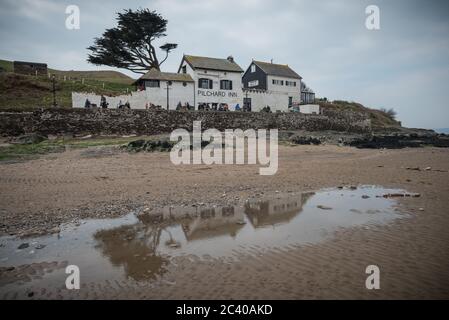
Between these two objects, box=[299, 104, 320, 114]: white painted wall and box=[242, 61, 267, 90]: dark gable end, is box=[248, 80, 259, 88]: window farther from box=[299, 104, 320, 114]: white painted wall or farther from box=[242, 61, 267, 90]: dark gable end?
box=[299, 104, 320, 114]: white painted wall

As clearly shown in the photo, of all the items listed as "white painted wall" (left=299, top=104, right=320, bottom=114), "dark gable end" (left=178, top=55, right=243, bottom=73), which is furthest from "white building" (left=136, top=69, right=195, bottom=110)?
"white painted wall" (left=299, top=104, right=320, bottom=114)

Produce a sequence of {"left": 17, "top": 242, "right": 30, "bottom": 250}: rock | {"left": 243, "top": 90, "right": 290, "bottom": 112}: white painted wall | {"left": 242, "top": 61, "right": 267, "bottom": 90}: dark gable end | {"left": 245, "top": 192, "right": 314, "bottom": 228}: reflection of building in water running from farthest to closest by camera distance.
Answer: {"left": 242, "top": 61, "right": 267, "bottom": 90}: dark gable end, {"left": 243, "top": 90, "right": 290, "bottom": 112}: white painted wall, {"left": 245, "top": 192, "right": 314, "bottom": 228}: reflection of building in water, {"left": 17, "top": 242, "right": 30, "bottom": 250}: rock

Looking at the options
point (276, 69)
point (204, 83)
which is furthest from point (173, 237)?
point (276, 69)

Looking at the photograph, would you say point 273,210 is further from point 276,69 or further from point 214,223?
point 276,69

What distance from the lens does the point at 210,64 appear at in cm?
4250

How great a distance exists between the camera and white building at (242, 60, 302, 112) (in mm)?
47438

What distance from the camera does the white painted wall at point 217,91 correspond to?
4119cm

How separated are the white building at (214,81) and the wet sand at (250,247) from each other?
88.2ft

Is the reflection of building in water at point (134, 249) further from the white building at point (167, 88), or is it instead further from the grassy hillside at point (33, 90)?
the white building at point (167, 88)

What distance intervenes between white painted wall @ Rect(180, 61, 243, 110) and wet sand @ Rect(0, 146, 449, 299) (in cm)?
2678

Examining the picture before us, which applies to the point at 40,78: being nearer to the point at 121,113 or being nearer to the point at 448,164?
the point at 121,113

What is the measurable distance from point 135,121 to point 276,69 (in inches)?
1258
